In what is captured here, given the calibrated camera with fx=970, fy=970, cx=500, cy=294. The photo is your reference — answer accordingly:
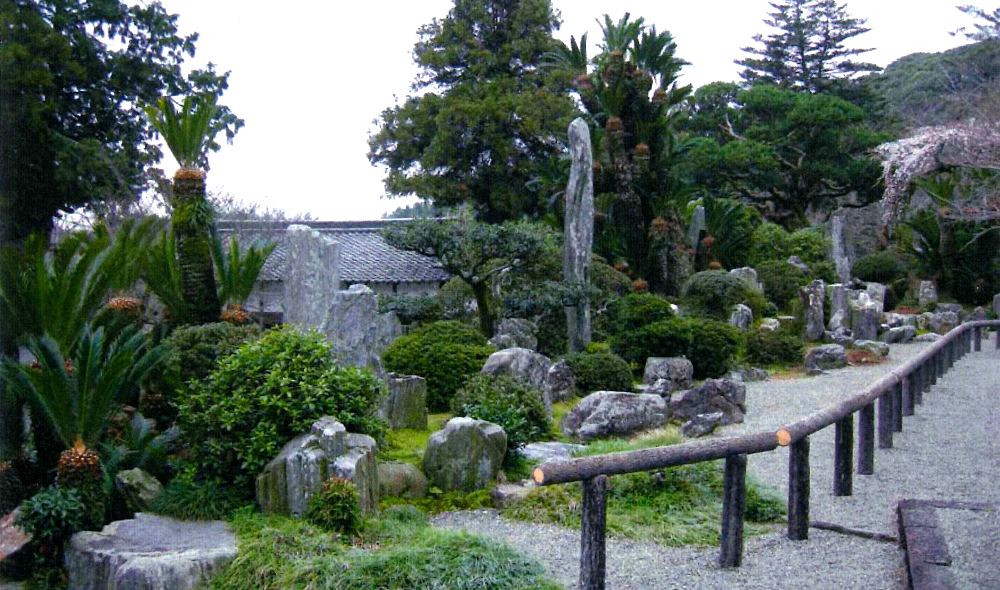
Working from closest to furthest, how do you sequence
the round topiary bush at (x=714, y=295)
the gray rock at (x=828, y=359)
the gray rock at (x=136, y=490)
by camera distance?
the gray rock at (x=136, y=490), the gray rock at (x=828, y=359), the round topiary bush at (x=714, y=295)

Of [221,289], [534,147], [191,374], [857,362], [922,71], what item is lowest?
[857,362]

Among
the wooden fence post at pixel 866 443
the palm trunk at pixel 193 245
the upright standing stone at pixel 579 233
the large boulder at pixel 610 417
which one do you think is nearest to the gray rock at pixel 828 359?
the upright standing stone at pixel 579 233

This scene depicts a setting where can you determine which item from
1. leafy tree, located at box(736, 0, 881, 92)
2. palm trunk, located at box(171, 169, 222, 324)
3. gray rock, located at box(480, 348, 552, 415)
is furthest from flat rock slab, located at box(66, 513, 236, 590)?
leafy tree, located at box(736, 0, 881, 92)

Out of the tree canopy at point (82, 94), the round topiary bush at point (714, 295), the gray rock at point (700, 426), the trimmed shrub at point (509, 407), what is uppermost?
the tree canopy at point (82, 94)

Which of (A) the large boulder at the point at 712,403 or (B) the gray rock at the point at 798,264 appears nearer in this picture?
(A) the large boulder at the point at 712,403

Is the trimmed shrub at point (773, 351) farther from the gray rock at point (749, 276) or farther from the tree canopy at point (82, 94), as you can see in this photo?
the tree canopy at point (82, 94)

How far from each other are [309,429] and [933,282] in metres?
25.1

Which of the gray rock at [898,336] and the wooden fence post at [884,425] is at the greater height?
the wooden fence post at [884,425]

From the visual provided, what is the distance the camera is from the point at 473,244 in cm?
1598

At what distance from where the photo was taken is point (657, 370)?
602 inches

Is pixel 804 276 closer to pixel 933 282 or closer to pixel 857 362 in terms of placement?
pixel 933 282

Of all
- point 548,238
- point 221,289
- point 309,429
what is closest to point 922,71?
point 548,238

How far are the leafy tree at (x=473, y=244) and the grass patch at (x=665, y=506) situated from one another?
8253 millimetres

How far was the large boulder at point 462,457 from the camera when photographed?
328 inches
